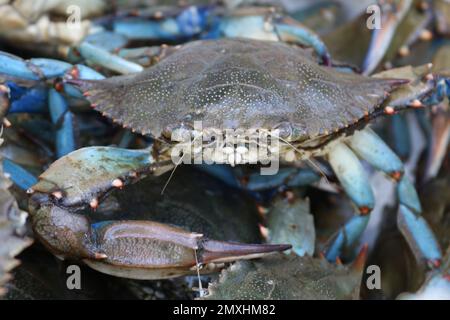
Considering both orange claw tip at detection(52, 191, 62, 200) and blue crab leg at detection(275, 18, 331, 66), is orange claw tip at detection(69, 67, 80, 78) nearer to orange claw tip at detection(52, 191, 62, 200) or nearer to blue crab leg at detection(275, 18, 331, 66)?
orange claw tip at detection(52, 191, 62, 200)

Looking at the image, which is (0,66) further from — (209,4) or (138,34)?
(209,4)

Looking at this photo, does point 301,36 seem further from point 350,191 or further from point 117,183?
point 117,183

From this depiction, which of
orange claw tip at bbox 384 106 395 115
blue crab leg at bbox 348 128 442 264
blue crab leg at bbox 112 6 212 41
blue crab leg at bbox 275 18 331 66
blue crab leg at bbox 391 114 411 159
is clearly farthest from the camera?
blue crab leg at bbox 391 114 411 159

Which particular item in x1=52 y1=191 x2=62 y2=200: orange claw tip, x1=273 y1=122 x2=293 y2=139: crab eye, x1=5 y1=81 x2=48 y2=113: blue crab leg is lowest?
x1=52 y1=191 x2=62 y2=200: orange claw tip

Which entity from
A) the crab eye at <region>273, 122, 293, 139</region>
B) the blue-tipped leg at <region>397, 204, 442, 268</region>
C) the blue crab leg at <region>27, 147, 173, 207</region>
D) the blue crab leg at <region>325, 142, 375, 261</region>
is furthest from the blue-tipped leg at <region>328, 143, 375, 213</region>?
the blue crab leg at <region>27, 147, 173, 207</region>

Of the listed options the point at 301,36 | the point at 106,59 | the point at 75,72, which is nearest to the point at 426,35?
the point at 301,36
